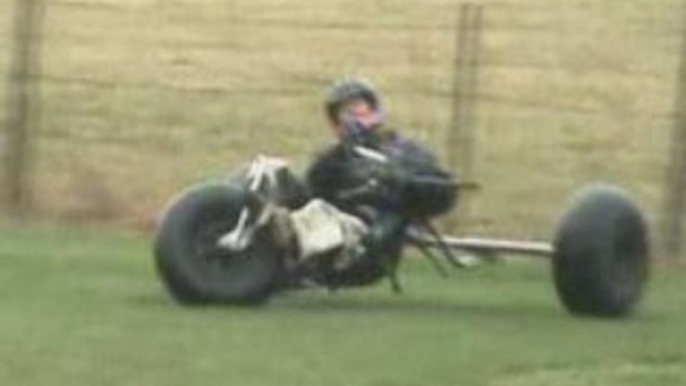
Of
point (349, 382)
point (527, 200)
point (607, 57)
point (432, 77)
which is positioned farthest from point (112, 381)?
point (607, 57)

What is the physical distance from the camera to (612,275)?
1361 cm

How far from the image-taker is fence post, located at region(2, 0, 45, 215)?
61.5 ft

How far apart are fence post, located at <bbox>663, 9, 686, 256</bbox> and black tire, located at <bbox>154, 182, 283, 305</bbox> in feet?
16.0

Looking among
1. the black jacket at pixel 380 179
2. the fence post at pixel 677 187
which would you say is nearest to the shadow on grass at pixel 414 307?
the black jacket at pixel 380 179

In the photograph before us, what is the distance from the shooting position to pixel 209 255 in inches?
516

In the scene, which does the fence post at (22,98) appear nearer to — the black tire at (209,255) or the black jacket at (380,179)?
the black jacket at (380,179)

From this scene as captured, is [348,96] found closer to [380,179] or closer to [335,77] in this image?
[380,179]

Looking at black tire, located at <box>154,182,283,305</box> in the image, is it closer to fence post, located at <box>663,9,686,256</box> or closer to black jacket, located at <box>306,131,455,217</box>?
black jacket, located at <box>306,131,455,217</box>

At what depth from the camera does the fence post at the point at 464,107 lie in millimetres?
19312

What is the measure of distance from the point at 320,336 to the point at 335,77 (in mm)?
12496

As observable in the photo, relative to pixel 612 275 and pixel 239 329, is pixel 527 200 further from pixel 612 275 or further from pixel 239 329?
pixel 239 329

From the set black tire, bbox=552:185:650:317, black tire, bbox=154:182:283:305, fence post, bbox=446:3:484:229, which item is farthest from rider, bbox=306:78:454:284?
fence post, bbox=446:3:484:229

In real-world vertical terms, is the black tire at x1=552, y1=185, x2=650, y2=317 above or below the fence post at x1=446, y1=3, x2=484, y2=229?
above

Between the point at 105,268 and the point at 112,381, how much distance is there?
4464 mm
